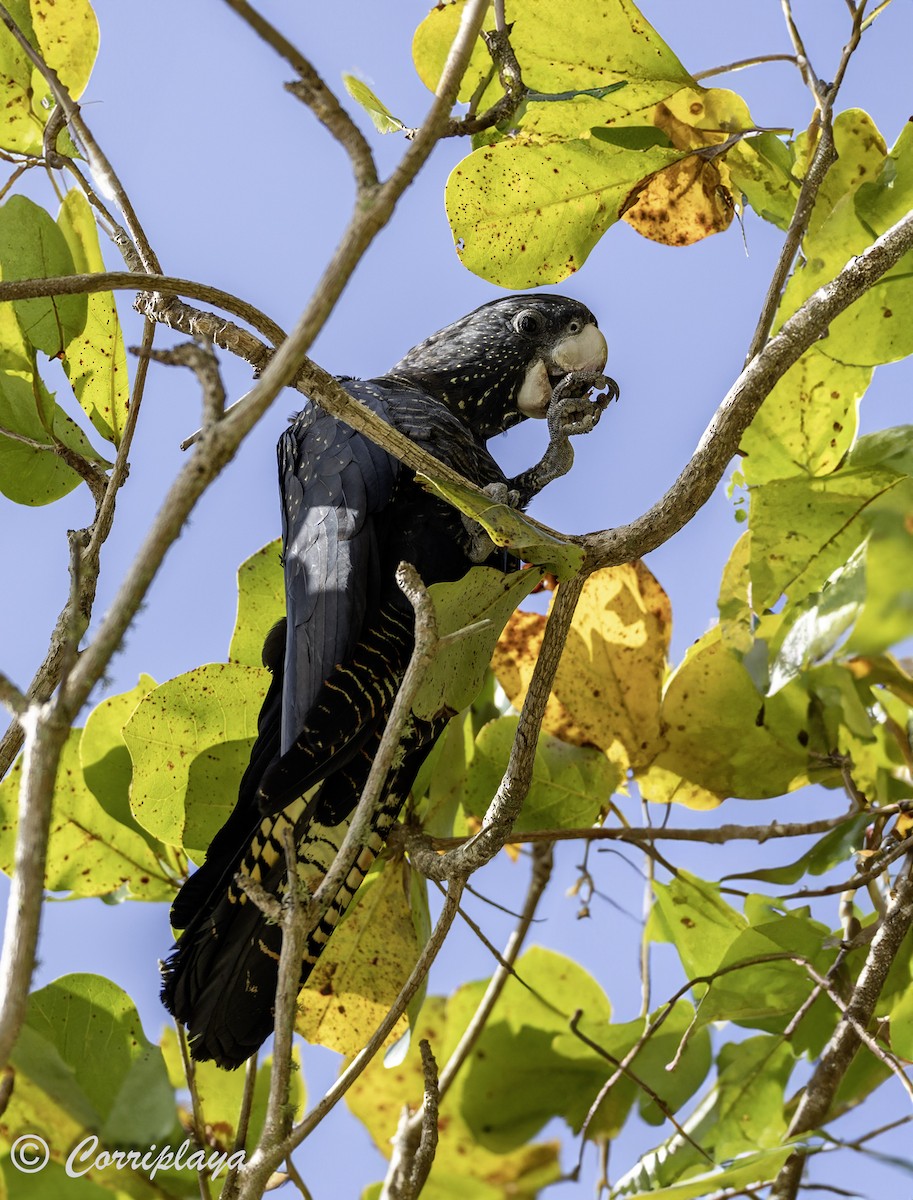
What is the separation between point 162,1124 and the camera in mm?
988

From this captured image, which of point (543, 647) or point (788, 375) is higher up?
point (788, 375)

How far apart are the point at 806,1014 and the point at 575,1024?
1.04 feet

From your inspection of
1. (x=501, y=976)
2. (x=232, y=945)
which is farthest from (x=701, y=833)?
(x=232, y=945)

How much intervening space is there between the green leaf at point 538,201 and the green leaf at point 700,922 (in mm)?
894

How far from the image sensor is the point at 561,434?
72.1 inches

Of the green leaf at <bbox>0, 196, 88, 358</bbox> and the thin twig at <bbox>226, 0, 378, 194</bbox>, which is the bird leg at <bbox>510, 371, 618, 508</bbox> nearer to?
the green leaf at <bbox>0, 196, 88, 358</bbox>

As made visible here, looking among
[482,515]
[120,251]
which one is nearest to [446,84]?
[482,515]

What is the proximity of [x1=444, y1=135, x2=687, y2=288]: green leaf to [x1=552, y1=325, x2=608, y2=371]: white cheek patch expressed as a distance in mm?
392

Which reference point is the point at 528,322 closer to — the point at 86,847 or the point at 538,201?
the point at 538,201

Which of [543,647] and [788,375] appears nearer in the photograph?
[543,647]

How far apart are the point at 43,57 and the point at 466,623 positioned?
1.00m

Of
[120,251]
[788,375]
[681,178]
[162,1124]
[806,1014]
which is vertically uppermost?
[681,178]

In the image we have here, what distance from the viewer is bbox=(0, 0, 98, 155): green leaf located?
166cm

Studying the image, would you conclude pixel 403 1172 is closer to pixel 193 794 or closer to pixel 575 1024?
pixel 575 1024
